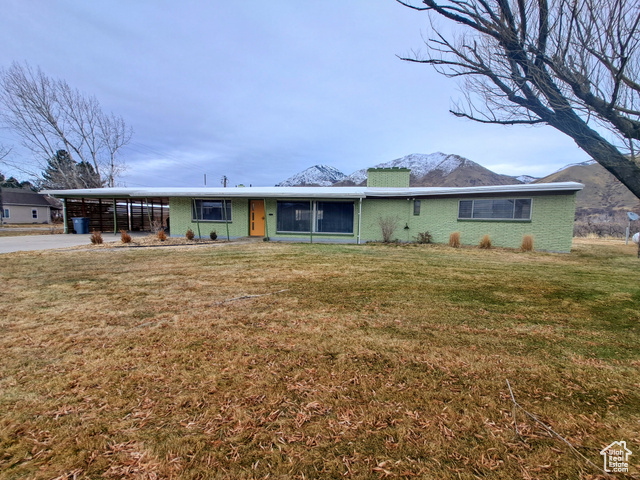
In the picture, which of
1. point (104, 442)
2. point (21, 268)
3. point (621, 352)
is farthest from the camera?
point (21, 268)

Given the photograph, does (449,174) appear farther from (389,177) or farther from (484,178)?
(389,177)

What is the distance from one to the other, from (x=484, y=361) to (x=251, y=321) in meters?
2.42

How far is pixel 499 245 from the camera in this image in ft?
36.0

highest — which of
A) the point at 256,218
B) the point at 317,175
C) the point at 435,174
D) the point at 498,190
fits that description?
the point at 317,175

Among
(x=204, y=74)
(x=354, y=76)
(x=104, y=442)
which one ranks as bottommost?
(x=104, y=442)

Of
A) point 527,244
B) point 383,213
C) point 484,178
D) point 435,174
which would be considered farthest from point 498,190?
point 435,174

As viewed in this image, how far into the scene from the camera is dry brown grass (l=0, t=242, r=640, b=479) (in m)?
1.40

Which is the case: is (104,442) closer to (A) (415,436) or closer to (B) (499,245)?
(A) (415,436)

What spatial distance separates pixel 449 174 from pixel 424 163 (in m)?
33.2

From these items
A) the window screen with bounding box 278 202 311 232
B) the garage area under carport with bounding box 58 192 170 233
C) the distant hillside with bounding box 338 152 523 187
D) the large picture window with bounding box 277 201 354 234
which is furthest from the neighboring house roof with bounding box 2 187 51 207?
the distant hillside with bounding box 338 152 523 187

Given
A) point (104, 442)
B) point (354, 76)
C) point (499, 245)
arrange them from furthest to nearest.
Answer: point (354, 76) < point (499, 245) < point (104, 442)

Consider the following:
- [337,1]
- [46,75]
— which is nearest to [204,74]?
[337,1]

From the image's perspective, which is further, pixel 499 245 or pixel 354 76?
pixel 354 76

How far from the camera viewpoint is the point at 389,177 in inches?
630
